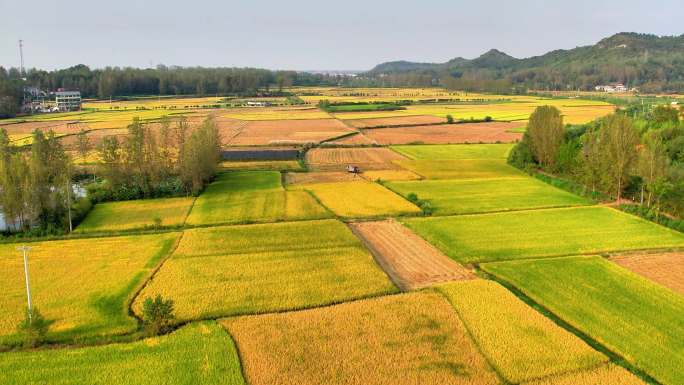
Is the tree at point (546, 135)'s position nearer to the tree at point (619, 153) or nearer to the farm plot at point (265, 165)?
the tree at point (619, 153)

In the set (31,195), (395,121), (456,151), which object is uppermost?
(395,121)

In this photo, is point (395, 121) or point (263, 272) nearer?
point (263, 272)

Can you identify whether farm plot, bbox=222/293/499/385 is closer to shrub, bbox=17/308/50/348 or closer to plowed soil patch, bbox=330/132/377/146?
shrub, bbox=17/308/50/348

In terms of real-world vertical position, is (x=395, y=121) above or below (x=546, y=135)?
below

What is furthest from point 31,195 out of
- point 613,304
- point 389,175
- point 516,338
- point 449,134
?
point 449,134

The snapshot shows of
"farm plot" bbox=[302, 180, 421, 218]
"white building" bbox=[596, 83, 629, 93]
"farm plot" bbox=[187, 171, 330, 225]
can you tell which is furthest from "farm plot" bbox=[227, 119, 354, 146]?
"white building" bbox=[596, 83, 629, 93]

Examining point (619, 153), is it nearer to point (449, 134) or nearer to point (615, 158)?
point (615, 158)

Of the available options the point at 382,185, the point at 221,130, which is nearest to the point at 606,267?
the point at 382,185
